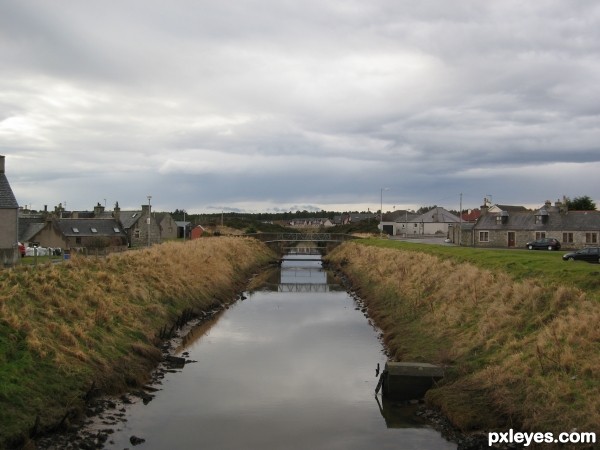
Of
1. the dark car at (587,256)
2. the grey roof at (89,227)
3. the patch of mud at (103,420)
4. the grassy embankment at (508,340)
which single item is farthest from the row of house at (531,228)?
the patch of mud at (103,420)

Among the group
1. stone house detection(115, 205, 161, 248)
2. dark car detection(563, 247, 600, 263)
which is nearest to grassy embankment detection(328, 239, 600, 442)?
dark car detection(563, 247, 600, 263)

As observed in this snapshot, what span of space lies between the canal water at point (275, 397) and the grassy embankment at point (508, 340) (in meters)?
1.65

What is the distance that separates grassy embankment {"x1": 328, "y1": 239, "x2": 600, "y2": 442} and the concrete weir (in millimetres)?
671

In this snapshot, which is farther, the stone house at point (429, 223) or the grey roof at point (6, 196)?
the stone house at point (429, 223)

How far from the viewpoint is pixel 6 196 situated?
4550 cm

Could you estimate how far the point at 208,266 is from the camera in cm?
5216

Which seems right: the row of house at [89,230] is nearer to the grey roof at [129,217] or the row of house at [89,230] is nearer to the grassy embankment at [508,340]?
the grey roof at [129,217]

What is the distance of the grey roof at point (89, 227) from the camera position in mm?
79562

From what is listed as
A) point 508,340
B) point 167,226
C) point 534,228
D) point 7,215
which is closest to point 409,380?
point 508,340

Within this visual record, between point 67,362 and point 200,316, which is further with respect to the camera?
point 200,316

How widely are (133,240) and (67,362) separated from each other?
71504 mm

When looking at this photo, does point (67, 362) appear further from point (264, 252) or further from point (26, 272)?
point (264, 252)

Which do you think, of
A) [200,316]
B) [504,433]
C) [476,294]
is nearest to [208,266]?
[200,316]

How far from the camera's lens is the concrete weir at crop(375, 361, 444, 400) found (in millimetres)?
20375
